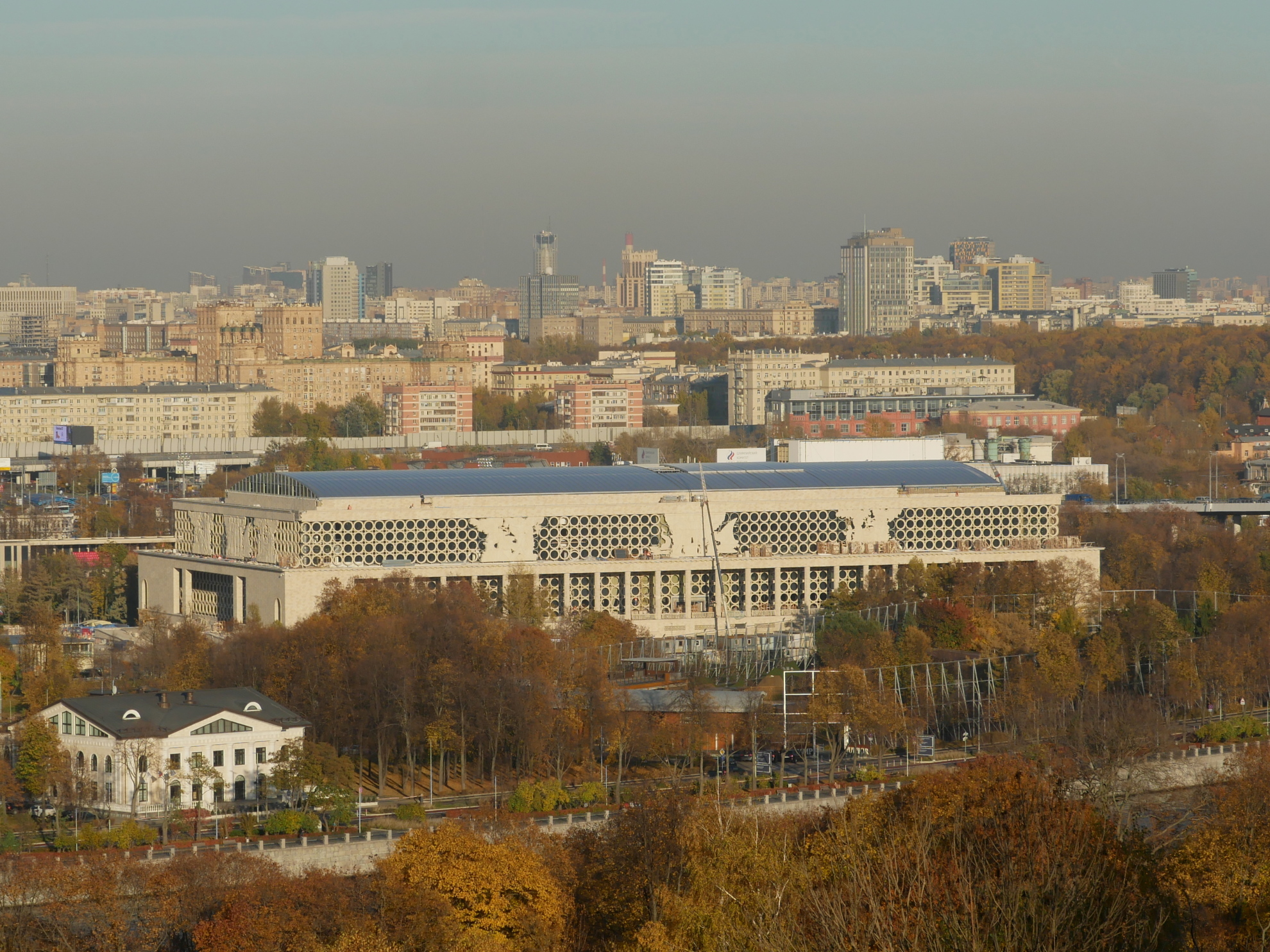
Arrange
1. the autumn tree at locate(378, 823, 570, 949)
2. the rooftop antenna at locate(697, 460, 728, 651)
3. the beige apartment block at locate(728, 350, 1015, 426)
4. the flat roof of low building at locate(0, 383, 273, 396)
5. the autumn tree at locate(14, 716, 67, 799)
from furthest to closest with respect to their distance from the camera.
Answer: the beige apartment block at locate(728, 350, 1015, 426), the flat roof of low building at locate(0, 383, 273, 396), the rooftop antenna at locate(697, 460, 728, 651), the autumn tree at locate(14, 716, 67, 799), the autumn tree at locate(378, 823, 570, 949)

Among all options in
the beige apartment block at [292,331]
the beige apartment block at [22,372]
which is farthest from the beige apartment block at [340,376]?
the beige apartment block at [22,372]

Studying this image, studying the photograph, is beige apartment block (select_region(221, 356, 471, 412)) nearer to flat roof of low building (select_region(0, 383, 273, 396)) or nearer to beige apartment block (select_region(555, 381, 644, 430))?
flat roof of low building (select_region(0, 383, 273, 396))

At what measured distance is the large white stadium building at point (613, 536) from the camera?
208ft

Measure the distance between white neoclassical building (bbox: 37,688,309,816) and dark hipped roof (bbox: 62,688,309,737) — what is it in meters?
0.02

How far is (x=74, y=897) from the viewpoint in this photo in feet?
104

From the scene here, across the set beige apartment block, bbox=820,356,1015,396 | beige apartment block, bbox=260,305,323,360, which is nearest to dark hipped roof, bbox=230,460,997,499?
beige apartment block, bbox=820,356,1015,396

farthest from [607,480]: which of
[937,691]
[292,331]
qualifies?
[292,331]

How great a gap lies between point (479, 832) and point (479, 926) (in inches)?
208

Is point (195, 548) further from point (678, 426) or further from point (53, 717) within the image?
point (678, 426)

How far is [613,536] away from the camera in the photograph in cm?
6588

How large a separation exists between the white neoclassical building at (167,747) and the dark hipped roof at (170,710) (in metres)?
0.02

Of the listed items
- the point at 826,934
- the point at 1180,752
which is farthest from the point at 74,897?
the point at 1180,752

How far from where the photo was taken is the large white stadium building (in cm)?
6350

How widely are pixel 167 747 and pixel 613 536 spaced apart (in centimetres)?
2560
